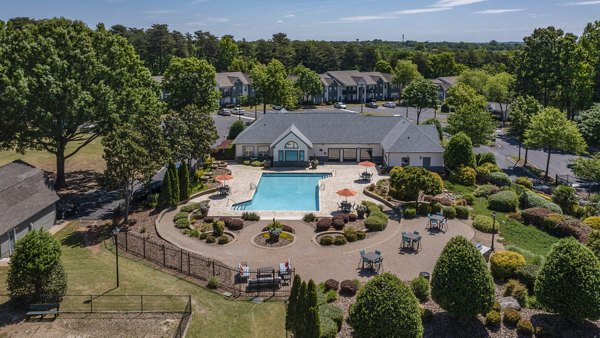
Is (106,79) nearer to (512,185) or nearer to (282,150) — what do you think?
(282,150)

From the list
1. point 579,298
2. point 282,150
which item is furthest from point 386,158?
point 579,298

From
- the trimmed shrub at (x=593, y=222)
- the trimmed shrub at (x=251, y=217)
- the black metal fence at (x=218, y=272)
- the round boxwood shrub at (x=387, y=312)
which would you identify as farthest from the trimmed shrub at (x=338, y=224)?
the trimmed shrub at (x=593, y=222)

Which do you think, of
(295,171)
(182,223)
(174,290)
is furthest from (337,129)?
(174,290)

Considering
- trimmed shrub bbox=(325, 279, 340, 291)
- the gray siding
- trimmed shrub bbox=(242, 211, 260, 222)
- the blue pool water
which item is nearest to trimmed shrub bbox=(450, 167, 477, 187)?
the blue pool water

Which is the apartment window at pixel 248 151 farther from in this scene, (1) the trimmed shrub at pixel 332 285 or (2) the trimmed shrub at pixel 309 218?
(1) the trimmed shrub at pixel 332 285

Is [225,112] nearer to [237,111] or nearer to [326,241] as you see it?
[237,111]
